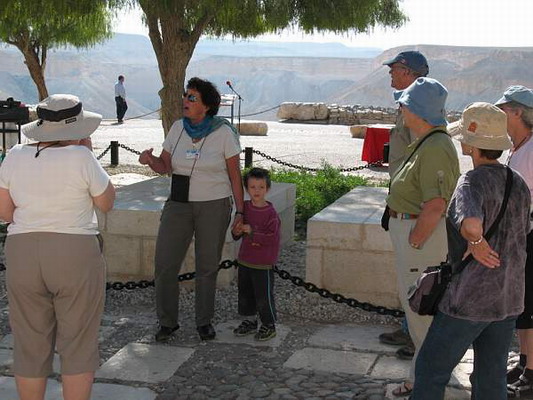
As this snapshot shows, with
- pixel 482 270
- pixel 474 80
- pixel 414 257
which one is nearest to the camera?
pixel 482 270

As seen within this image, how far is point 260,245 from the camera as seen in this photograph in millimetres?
5613

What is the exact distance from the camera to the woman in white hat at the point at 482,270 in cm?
359

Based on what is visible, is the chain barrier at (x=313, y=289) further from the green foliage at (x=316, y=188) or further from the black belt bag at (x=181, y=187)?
the green foliage at (x=316, y=188)

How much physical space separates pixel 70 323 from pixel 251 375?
1372 mm

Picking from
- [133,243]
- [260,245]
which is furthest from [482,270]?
[133,243]

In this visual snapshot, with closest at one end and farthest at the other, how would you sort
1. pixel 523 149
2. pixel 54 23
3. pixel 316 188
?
pixel 523 149 → pixel 316 188 → pixel 54 23

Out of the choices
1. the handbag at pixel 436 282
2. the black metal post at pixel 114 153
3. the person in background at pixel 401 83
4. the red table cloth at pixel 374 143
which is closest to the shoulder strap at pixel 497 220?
the handbag at pixel 436 282

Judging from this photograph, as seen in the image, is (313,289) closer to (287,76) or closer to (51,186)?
(51,186)

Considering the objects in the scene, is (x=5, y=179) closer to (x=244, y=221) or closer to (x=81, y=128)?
(x=81, y=128)

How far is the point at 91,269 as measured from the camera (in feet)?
13.2

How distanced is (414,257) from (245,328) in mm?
1708

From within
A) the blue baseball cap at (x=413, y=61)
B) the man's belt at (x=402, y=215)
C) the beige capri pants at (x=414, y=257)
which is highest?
the blue baseball cap at (x=413, y=61)

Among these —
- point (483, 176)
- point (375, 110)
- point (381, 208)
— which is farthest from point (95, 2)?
point (375, 110)

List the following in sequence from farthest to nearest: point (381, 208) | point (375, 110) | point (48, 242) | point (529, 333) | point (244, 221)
Result: point (375, 110) < point (381, 208) < point (244, 221) < point (529, 333) < point (48, 242)
